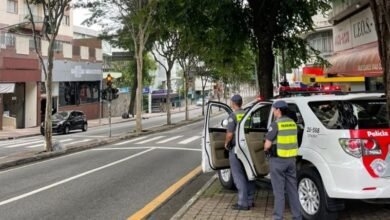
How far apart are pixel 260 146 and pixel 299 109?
3.51 feet

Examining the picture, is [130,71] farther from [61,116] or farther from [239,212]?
[239,212]

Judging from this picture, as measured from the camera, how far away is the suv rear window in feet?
19.6

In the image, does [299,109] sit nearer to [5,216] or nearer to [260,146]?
[260,146]

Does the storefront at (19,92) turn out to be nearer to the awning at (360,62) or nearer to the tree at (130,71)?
the tree at (130,71)

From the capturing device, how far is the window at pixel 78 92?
4622 centimetres

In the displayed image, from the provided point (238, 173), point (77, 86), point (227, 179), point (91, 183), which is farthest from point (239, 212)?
point (77, 86)

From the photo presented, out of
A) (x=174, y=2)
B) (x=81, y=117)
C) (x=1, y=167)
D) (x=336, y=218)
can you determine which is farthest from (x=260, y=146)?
(x=81, y=117)

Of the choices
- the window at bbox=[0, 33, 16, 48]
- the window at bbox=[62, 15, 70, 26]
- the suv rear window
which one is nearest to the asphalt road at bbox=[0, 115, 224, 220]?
the suv rear window

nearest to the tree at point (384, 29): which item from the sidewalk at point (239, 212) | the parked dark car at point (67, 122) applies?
the sidewalk at point (239, 212)

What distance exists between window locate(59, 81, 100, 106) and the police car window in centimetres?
3956

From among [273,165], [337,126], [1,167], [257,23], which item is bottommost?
[1,167]

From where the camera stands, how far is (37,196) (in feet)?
30.9

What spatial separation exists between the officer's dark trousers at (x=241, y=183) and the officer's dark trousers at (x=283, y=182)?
1.10 metres

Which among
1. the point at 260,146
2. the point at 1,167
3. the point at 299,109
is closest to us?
the point at 299,109
